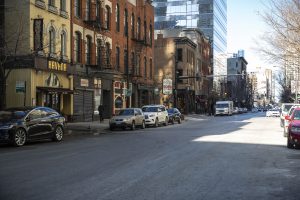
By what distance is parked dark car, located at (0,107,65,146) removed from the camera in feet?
64.6

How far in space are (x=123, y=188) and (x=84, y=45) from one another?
3312 cm

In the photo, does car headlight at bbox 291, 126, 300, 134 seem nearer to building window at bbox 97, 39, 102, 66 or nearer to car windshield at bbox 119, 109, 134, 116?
car windshield at bbox 119, 109, 134, 116

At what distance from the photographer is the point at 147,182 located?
1026cm

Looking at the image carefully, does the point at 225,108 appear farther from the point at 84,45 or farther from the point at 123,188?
the point at 123,188

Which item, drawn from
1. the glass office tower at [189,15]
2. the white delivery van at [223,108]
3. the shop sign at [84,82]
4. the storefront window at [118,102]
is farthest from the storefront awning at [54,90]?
the glass office tower at [189,15]

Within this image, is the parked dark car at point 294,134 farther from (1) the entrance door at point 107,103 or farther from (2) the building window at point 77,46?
(1) the entrance door at point 107,103

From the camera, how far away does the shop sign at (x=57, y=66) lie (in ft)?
116

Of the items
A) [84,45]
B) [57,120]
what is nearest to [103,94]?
[84,45]

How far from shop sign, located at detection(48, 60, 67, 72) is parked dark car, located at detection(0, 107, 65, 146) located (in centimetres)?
1264

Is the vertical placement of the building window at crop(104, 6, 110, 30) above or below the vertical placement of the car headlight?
above

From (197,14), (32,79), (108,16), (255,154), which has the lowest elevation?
(255,154)

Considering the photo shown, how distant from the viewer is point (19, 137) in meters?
20.1

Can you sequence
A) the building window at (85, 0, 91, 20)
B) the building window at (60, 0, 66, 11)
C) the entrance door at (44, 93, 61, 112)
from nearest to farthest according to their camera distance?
the entrance door at (44, 93, 61, 112) → the building window at (60, 0, 66, 11) → the building window at (85, 0, 91, 20)

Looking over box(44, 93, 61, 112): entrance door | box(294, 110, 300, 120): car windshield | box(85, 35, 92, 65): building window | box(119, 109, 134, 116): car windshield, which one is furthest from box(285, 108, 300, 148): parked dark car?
box(85, 35, 92, 65): building window
